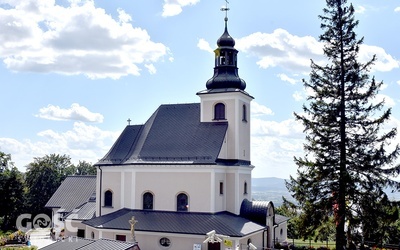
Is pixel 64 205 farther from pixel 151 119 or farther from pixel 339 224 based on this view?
pixel 339 224

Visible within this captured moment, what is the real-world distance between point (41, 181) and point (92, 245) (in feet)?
139

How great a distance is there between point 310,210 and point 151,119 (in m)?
15.7

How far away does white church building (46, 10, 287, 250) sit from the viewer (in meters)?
30.7

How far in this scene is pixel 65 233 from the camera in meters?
37.8

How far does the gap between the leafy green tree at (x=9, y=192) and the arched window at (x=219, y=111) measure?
27.4 meters

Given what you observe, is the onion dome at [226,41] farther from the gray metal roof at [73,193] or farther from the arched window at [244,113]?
the gray metal roof at [73,193]

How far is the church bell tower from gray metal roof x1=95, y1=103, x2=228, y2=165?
2.50 feet

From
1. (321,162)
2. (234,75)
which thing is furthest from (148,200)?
(321,162)

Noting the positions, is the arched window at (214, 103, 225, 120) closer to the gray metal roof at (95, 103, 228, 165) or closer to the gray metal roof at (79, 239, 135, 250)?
the gray metal roof at (95, 103, 228, 165)

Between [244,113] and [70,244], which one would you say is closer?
[70,244]

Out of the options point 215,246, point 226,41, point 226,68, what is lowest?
point 215,246

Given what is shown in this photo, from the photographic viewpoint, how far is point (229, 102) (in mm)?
34375

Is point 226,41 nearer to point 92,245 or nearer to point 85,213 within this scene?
point 85,213

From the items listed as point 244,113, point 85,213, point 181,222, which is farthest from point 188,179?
point 85,213
